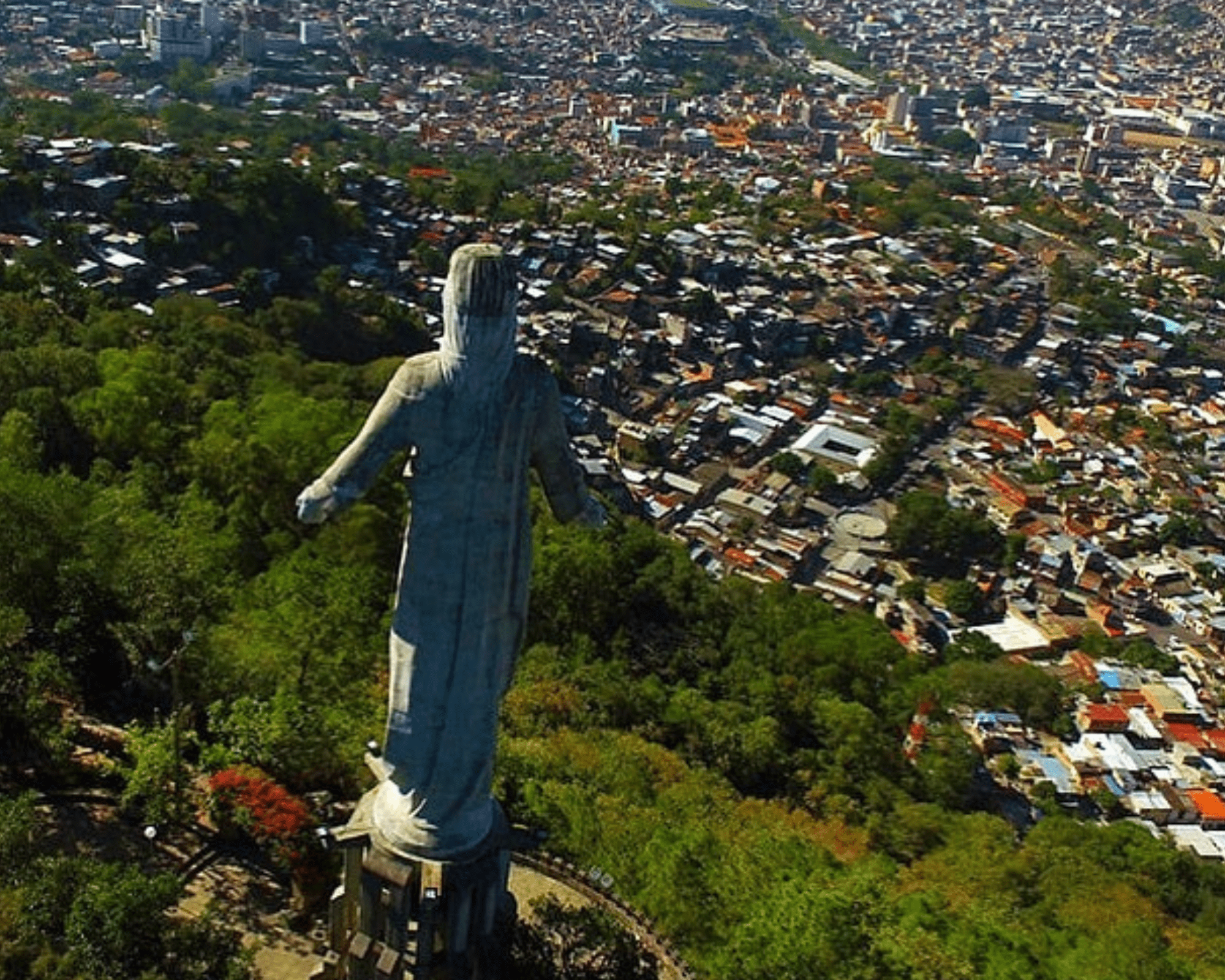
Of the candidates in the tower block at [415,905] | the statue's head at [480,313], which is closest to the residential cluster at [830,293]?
the tower block at [415,905]

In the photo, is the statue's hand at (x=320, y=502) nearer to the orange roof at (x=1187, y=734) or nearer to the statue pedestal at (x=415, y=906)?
the statue pedestal at (x=415, y=906)

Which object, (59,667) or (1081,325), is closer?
(59,667)

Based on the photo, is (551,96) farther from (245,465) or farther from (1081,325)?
(245,465)

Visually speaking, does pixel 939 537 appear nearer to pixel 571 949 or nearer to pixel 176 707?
pixel 176 707

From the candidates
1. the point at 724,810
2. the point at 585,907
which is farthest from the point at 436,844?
the point at 724,810

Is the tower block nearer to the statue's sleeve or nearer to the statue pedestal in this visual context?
the statue pedestal

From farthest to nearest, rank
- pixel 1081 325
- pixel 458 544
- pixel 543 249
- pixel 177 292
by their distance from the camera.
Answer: pixel 1081 325
pixel 543 249
pixel 177 292
pixel 458 544

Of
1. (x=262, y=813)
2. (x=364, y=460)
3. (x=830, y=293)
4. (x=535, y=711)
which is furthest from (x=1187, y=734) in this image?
(x=830, y=293)
